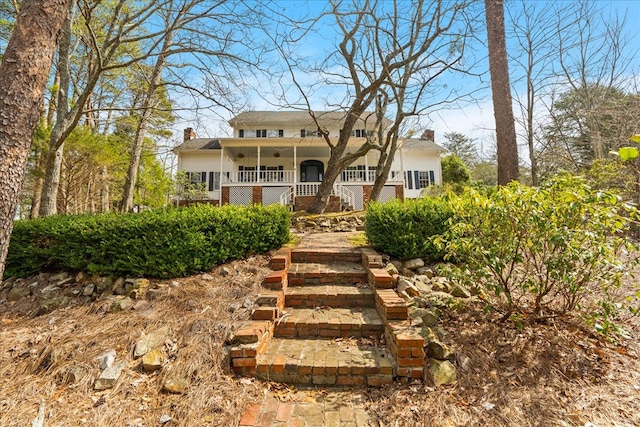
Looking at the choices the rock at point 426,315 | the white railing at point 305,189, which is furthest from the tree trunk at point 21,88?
the white railing at point 305,189

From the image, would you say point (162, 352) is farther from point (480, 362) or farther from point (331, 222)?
point (331, 222)

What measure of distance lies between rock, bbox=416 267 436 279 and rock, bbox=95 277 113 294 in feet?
14.3

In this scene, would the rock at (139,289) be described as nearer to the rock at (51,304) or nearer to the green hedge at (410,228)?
the rock at (51,304)

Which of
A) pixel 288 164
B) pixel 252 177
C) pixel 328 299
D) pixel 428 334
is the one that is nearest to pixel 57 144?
pixel 328 299

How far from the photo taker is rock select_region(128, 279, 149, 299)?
11.8ft

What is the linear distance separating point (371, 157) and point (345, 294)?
1498 centimetres

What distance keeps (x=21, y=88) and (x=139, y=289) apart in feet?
8.16

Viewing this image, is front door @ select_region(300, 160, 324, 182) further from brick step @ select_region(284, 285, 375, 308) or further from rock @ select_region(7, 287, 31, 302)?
brick step @ select_region(284, 285, 375, 308)

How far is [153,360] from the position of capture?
8.33 ft

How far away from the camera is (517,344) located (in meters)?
2.65

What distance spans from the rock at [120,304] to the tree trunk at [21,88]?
57.1 inches

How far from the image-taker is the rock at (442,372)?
2.36 m

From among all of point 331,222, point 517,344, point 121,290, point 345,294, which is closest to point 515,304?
point 517,344

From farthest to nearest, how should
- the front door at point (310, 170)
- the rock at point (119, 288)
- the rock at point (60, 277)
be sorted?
the front door at point (310, 170) → the rock at point (60, 277) → the rock at point (119, 288)
